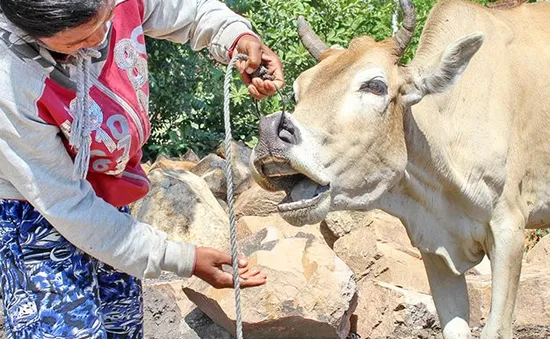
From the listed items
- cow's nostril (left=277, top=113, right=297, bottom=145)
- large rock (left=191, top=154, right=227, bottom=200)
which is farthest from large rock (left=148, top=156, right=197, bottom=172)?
cow's nostril (left=277, top=113, right=297, bottom=145)

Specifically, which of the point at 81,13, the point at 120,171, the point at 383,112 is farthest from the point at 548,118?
the point at 81,13

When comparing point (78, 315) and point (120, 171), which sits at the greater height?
point (120, 171)

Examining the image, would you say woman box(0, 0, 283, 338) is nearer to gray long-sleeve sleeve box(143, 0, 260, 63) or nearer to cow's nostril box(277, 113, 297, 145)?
gray long-sleeve sleeve box(143, 0, 260, 63)

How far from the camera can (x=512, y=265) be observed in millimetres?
4660

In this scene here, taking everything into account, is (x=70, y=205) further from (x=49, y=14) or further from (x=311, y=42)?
(x=311, y=42)

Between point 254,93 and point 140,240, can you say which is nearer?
point 140,240

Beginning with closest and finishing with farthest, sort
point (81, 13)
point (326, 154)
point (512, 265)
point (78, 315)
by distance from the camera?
point (81, 13)
point (78, 315)
point (326, 154)
point (512, 265)

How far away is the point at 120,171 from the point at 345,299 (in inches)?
114

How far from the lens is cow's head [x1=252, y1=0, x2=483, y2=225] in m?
3.98

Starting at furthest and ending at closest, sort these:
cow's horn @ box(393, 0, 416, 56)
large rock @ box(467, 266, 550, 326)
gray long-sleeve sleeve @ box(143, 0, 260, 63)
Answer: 1. large rock @ box(467, 266, 550, 326)
2. cow's horn @ box(393, 0, 416, 56)
3. gray long-sleeve sleeve @ box(143, 0, 260, 63)

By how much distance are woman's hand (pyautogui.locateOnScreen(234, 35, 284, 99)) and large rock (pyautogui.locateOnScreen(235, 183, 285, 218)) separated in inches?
165

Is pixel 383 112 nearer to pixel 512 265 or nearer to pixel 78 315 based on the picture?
pixel 512 265

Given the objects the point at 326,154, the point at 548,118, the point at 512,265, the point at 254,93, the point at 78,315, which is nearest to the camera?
the point at 78,315

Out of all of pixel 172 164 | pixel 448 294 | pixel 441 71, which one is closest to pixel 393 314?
pixel 448 294
